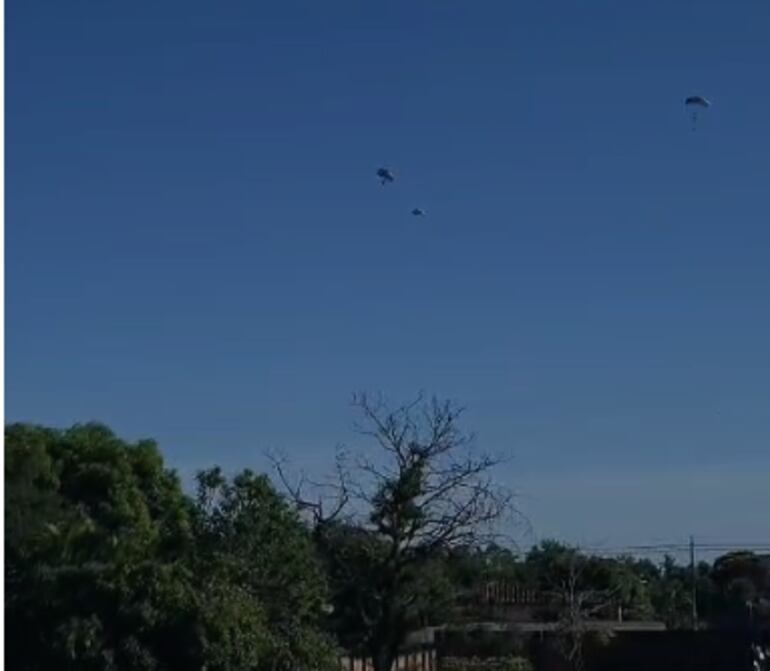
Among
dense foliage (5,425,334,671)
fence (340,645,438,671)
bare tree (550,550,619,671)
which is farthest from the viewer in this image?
bare tree (550,550,619,671)

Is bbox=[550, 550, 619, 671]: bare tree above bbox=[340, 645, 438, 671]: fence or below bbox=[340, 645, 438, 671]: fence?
above

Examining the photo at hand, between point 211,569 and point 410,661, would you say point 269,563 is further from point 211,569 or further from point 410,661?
point 410,661

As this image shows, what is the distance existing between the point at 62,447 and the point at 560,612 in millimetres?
16397

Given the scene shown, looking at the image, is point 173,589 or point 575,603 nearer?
point 173,589

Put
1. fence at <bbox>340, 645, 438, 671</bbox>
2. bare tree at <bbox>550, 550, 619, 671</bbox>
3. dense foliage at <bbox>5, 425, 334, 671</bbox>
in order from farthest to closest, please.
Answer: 1. bare tree at <bbox>550, 550, 619, 671</bbox>
2. fence at <bbox>340, 645, 438, 671</bbox>
3. dense foliage at <bbox>5, 425, 334, 671</bbox>

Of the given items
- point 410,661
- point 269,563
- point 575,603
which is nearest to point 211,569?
point 269,563

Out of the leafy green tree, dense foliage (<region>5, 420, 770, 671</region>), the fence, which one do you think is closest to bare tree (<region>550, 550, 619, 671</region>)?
dense foliage (<region>5, 420, 770, 671</region>)

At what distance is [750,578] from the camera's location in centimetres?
A: 7950

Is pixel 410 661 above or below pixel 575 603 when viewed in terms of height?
below

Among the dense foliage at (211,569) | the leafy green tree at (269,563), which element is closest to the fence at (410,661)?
the dense foliage at (211,569)

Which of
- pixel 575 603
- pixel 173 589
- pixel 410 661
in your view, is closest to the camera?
pixel 173 589

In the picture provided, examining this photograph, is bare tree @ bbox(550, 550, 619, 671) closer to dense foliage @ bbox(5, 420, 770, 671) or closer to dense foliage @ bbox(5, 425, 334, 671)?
dense foliage @ bbox(5, 420, 770, 671)

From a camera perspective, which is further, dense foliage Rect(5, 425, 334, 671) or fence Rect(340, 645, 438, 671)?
fence Rect(340, 645, 438, 671)

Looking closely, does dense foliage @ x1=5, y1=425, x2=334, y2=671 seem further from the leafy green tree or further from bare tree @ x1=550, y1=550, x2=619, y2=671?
bare tree @ x1=550, y1=550, x2=619, y2=671
